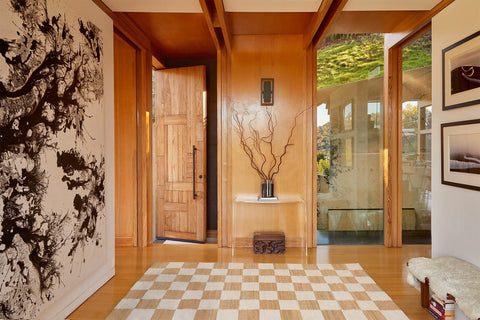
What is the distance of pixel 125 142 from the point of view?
4055 millimetres

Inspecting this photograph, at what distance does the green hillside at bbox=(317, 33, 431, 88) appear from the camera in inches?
165

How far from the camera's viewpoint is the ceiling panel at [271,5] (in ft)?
9.53

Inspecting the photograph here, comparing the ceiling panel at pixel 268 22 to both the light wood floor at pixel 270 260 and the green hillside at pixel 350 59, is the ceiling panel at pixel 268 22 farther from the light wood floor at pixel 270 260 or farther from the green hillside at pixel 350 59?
the light wood floor at pixel 270 260

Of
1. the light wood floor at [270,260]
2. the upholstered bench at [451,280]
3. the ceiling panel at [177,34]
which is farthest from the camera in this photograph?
the ceiling panel at [177,34]

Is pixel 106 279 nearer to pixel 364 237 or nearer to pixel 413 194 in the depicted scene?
pixel 364 237

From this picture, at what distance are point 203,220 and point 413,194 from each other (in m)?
2.84

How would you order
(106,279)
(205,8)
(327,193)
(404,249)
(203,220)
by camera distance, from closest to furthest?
(205,8)
(106,279)
(404,249)
(327,193)
(203,220)

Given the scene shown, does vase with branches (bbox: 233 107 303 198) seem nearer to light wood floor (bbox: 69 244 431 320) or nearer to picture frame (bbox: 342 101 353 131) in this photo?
picture frame (bbox: 342 101 353 131)

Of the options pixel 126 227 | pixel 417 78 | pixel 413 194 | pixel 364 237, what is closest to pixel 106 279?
pixel 126 227

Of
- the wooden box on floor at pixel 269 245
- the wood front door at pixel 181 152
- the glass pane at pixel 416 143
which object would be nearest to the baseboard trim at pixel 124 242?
the wood front door at pixel 181 152

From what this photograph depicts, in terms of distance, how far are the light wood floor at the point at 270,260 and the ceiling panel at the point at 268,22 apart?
2647 millimetres

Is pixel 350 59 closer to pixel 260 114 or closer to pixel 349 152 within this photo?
pixel 349 152

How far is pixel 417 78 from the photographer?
13.4ft

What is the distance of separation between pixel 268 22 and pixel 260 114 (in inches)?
42.0
